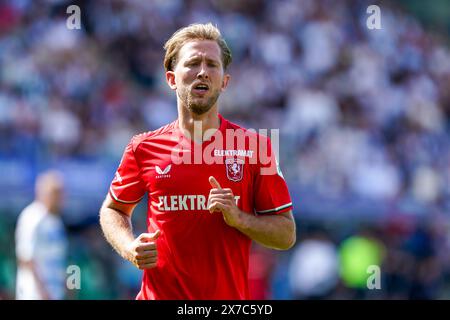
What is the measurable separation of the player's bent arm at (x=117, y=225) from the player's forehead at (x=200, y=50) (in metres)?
0.93

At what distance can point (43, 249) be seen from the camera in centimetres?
882

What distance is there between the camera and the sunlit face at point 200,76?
4.89 metres

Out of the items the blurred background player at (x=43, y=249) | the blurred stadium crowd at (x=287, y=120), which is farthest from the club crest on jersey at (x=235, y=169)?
the blurred stadium crowd at (x=287, y=120)

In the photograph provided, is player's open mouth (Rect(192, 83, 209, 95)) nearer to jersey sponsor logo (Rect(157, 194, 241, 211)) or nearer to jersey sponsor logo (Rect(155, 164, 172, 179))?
jersey sponsor logo (Rect(155, 164, 172, 179))

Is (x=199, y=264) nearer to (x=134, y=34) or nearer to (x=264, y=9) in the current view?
(x=134, y=34)

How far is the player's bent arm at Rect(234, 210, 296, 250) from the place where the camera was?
4715mm

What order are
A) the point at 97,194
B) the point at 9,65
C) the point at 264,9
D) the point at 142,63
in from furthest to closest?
the point at 264,9
the point at 142,63
the point at 9,65
the point at 97,194

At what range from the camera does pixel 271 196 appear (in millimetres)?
4898

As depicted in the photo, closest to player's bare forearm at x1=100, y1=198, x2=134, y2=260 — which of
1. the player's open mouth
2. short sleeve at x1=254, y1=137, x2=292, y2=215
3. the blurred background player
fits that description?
short sleeve at x1=254, y1=137, x2=292, y2=215

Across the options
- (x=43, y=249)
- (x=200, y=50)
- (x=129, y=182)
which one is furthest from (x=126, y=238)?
(x=43, y=249)


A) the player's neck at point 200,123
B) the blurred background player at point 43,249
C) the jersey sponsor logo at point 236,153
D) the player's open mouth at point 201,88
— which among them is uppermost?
the player's open mouth at point 201,88

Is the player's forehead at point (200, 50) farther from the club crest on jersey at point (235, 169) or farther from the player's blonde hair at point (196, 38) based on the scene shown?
the club crest on jersey at point (235, 169)

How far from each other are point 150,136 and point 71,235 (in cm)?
741
